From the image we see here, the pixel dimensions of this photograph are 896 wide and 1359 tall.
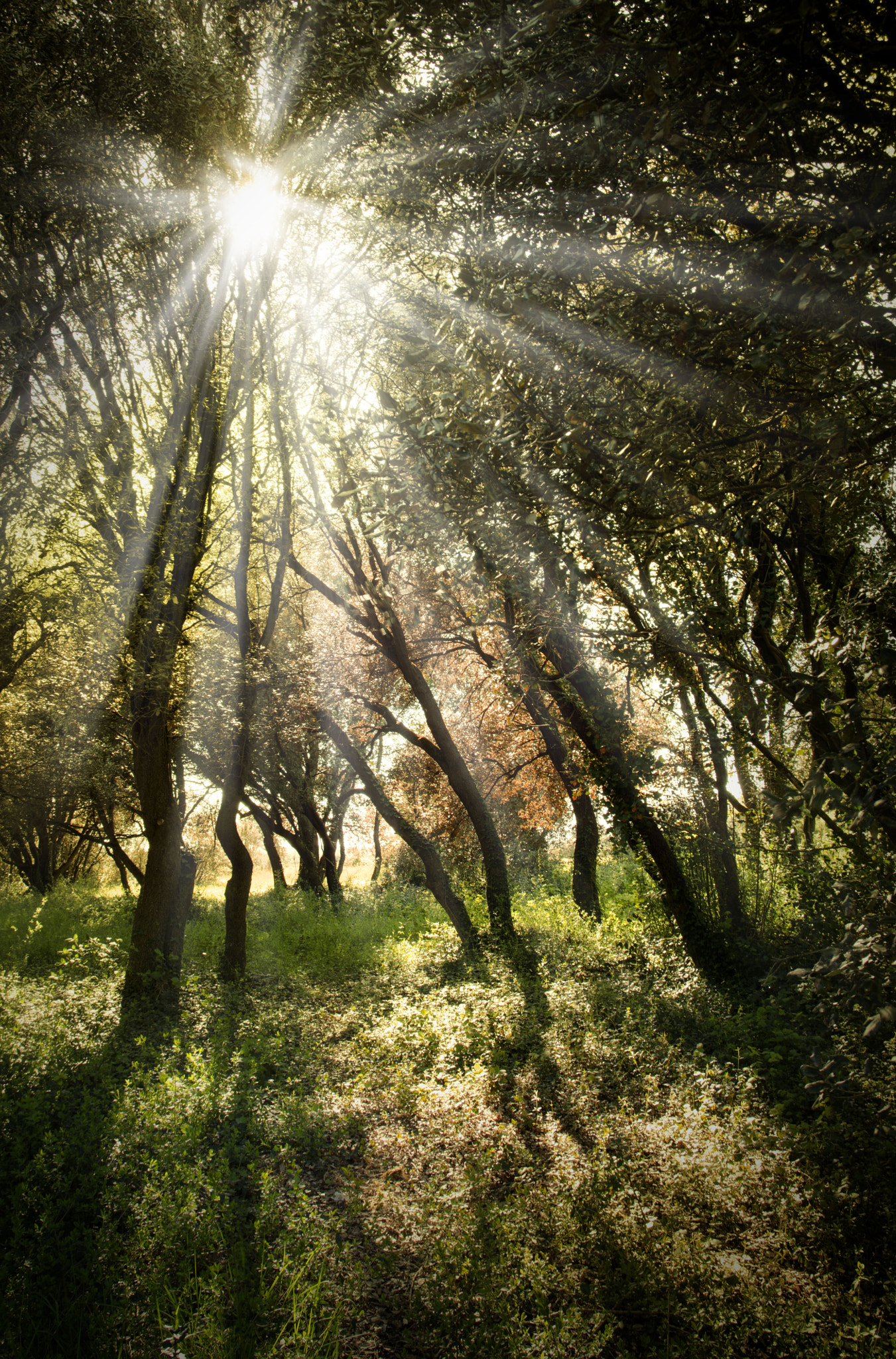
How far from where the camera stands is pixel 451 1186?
4.65m

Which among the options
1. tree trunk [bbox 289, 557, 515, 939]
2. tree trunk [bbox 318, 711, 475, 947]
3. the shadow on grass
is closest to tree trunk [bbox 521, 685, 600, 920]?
tree trunk [bbox 289, 557, 515, 939]

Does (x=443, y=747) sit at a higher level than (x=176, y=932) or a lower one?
higher

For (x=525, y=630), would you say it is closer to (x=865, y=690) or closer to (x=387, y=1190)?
(x=865, y=690)

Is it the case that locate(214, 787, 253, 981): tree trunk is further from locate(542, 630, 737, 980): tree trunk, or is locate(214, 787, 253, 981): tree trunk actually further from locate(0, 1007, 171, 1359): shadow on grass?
locate(542, 630, 737, 980): tree trunk

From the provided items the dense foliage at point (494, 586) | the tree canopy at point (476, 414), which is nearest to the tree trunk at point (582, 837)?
the tree canopy at point (476, 414)

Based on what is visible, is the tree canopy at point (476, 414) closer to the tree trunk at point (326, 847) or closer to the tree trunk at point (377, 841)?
the tree trunk at point (326, 847)

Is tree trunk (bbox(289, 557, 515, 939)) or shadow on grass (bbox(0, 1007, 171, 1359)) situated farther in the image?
tree trunk (bbox(289, 557, 515, 939))

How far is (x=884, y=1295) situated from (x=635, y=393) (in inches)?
197

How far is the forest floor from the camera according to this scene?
3373 millimetres

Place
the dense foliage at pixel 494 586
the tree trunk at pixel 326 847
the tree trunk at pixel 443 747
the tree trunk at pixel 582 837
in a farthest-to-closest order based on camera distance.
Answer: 1. the tree trunk at pixel 326 847
2. the tree trunk at pixel 582 837
3. the tree trunk at pixel 443 747
4. the dense foliage at pixel 494 586

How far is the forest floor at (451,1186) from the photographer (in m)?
3.37

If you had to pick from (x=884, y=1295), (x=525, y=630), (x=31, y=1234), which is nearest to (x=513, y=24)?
(x=525, y=630)

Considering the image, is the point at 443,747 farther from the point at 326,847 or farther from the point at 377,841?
the point at 377,841

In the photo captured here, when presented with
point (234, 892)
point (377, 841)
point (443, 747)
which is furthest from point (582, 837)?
point (377, 841)
